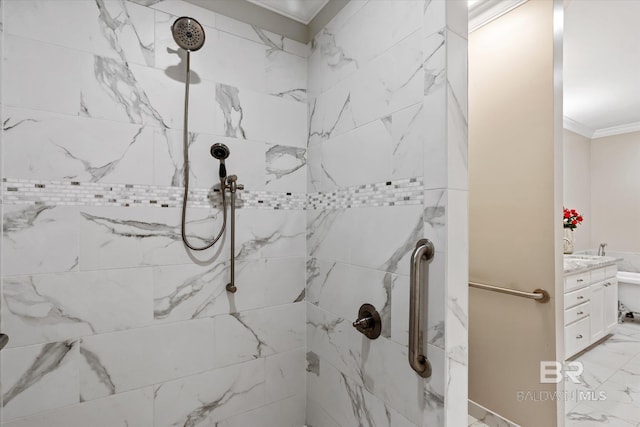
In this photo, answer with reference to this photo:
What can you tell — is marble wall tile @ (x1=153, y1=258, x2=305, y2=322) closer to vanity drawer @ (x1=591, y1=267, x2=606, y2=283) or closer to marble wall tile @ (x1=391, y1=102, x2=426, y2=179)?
marble wall tile @ (x1=391, y1=102, x2=426, y2=179)

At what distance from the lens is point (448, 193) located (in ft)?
3.27

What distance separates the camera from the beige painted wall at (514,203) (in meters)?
1.71

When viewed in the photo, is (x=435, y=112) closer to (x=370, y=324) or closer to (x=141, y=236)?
(x=370, y=324)

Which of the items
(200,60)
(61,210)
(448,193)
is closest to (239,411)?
(61,210)

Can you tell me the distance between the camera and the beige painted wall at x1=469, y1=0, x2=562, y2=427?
1.71 meters

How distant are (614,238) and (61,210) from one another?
6.07 metres

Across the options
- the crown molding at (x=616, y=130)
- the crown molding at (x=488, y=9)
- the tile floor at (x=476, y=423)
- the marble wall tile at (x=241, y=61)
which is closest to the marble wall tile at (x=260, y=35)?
the marble wall tile at (x=241, y=61)

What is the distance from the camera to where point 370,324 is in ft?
4.16

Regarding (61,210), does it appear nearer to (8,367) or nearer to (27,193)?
(27,193)

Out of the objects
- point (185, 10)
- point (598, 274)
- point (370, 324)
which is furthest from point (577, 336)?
point (185, 10)

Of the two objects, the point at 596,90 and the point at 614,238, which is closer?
the point at 596,90

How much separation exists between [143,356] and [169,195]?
0.70 m

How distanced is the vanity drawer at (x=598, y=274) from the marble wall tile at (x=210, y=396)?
131 inches

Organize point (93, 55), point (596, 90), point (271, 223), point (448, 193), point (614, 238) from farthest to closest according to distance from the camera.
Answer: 1. point (614, 238)
2. point (596, 90)
3. point (271, 223)
4. point (93, 55)
5. point (448, 193)
